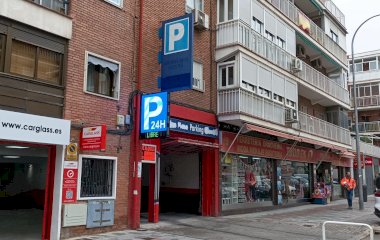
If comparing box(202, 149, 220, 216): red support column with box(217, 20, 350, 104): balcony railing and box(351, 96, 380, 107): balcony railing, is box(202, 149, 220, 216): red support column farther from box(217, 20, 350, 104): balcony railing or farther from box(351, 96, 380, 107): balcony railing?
box(351, 96, 380, 107): balcony railing

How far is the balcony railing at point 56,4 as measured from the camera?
1179 cm

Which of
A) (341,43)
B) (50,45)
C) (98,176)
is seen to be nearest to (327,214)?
(98,176)

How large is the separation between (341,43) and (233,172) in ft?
62.2

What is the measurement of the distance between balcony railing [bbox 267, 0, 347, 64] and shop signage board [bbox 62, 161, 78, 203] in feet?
47.3

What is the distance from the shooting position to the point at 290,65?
2256 cm

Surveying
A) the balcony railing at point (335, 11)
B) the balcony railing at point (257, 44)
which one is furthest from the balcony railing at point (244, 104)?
the balcony railing at point (335, 11)

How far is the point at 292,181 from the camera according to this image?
81.0 ft

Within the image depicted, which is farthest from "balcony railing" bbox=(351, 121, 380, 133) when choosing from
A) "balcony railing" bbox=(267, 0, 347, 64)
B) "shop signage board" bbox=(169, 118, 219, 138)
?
"shop signage board" bbox=(169, 118, 219, 138)

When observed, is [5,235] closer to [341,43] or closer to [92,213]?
[92,213]

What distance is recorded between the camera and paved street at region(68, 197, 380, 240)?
12.5 metres

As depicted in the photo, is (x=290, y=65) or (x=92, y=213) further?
(x=290, y=65)

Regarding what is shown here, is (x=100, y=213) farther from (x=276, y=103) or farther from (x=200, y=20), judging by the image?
(x=276, y=103)

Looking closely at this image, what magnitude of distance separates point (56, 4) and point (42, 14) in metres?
0.88

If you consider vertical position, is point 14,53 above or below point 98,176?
above
